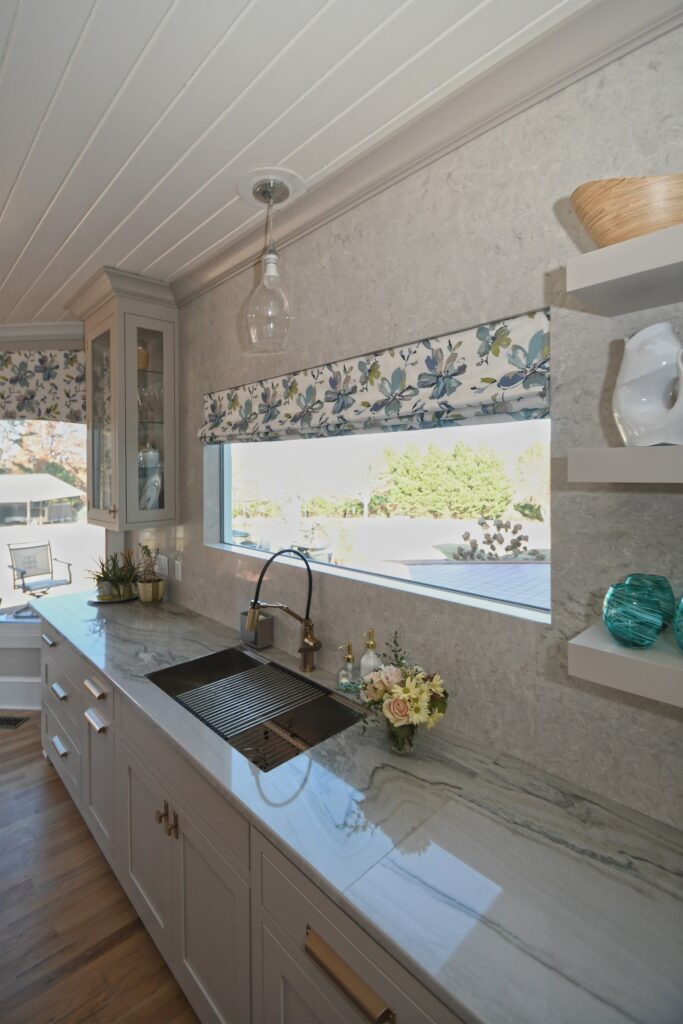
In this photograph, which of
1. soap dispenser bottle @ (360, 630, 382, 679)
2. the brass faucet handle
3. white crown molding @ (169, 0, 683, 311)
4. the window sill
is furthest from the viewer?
the brass faucet handle

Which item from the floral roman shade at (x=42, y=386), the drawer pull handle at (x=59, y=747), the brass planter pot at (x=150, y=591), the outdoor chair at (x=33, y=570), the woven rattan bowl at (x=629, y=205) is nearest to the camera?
the woven rattan bowl at (x=629, y=205)

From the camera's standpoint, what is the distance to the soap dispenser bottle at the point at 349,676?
5.01 feet

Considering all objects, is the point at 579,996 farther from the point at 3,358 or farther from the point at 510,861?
the point at 3,358

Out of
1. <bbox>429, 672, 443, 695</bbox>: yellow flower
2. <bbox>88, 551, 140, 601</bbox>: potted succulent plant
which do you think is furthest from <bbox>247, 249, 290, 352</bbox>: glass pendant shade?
<bbox>88, 551, 140, 601</bbox>: potted succulent plant

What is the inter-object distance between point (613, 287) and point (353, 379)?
839mm

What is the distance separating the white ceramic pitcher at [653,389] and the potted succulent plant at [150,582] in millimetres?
2294

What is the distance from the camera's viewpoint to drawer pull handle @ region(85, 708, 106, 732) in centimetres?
177

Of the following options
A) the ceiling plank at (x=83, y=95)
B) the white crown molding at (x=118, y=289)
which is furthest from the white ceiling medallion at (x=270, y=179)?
the white crown molding at (x=118, y=289)

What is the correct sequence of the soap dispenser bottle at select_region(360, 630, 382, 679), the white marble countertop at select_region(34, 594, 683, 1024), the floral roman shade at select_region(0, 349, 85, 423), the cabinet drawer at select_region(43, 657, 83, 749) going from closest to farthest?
the white marble countertop at select_region(34, 594, 683, 1024) < the soap dispenser bottle at select_region(360, 630, 382, 679) < the cabinet drawer at select_region(43, 657, 83, 749) < the floral roman shade at select_region(0, 349, 85, 423)

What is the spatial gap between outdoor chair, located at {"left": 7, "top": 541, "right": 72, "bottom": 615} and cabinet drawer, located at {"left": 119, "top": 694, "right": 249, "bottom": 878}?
205 centimetres

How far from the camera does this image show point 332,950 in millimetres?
863

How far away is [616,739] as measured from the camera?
1.06m

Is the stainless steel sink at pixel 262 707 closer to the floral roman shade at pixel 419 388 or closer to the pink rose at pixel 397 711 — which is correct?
the pink rose at pixel 397 711

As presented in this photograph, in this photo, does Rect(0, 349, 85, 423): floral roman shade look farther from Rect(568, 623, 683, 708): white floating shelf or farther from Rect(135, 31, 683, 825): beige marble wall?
Rect(568, 623, 683, 708): white floating shelf
